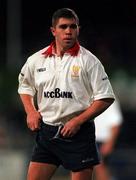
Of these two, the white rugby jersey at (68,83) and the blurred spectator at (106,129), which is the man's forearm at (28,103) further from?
the blurred spectator at (106,129)

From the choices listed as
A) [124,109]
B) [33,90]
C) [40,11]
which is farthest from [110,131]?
[40,11]

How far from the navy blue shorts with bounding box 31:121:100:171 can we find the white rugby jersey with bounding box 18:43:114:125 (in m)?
0.12

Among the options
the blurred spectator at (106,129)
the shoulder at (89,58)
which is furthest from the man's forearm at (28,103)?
the blurred spectator at (106,129)

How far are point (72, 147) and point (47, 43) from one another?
13.0 m

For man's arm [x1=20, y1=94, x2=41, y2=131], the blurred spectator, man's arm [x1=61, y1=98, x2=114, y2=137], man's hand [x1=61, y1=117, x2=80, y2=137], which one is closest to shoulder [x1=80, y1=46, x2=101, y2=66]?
man's arm [x1=61, y1=98, x2=114, y2=137]

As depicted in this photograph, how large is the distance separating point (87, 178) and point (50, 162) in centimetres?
38

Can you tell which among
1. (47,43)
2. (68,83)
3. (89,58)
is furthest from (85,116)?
(47,43)

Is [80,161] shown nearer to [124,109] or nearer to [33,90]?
[33,90]

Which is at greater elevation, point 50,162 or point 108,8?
point 50,162

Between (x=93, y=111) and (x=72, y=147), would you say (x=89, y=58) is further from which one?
(x=72, y=147)

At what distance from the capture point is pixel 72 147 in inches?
301

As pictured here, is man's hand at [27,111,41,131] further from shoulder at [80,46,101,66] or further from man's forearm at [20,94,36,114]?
shoulder at [80,46,101,66]

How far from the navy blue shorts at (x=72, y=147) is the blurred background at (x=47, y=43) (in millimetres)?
5737

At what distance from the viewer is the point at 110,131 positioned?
37.0 feet
